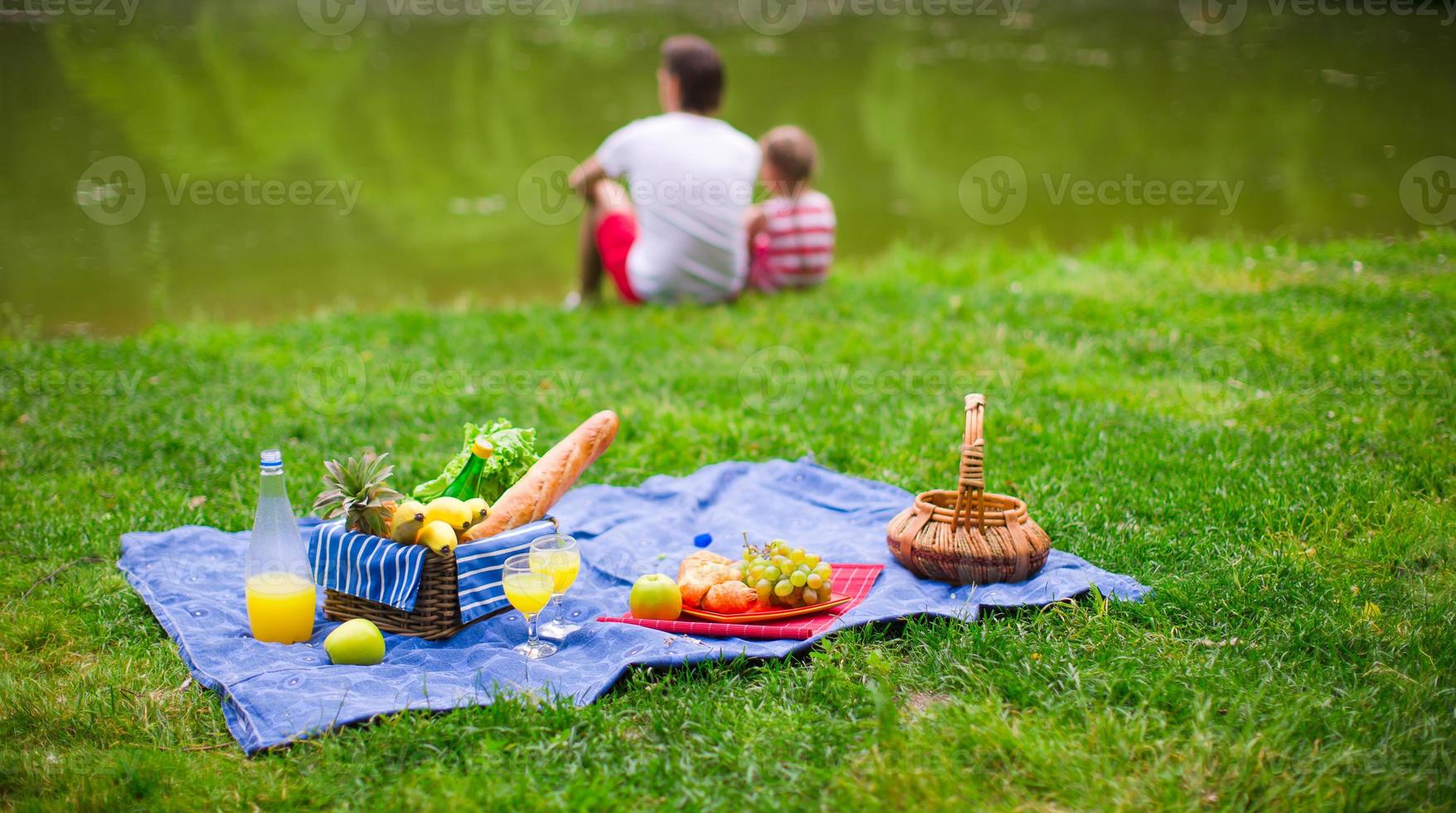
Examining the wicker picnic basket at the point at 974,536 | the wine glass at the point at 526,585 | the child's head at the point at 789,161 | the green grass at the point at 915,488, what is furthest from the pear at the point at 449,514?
the child's head at the point at 789,161

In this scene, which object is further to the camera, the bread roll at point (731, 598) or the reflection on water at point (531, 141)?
the reflection on water at point (531, 141)

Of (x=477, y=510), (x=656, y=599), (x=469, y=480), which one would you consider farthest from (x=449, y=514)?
(x=656, y=599)

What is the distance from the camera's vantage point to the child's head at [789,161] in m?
7.68

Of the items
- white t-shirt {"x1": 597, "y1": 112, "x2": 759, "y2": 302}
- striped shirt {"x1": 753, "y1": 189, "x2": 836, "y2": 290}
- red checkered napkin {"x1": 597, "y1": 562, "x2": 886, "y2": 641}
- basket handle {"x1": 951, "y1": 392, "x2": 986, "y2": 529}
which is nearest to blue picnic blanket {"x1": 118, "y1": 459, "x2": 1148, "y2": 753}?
red checkered napkin {"x1": 597, "y1": 562, "x2": 886, "y2": 641}

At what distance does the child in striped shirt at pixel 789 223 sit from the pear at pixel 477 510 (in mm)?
4516

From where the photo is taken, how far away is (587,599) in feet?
11.9

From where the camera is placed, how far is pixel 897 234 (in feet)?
33.3

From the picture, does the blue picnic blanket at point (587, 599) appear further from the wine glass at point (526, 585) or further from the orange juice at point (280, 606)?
the wine glass at point (526, 585)

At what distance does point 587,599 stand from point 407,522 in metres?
0.65

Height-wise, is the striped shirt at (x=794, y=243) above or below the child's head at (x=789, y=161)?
below

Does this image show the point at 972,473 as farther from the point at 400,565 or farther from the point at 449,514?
the point at 400,565

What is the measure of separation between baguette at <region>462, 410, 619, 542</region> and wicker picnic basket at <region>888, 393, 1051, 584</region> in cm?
110

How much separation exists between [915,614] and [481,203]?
8.53 m

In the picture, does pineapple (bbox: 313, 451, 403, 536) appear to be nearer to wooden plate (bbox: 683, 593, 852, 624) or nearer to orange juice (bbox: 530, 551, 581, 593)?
orange juice (bbox: 530, 551, 581, 593)
